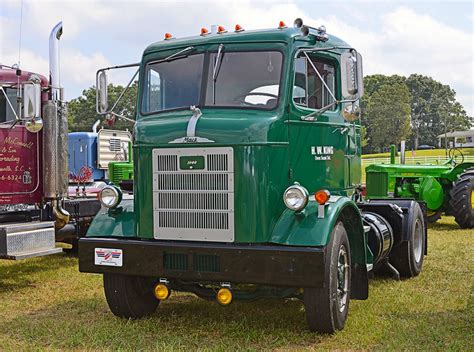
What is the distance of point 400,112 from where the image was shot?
70375 millimetres

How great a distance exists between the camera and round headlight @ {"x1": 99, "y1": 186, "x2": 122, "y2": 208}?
589 cm

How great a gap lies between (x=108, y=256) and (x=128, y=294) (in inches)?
23.1

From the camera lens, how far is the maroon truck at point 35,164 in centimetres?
760

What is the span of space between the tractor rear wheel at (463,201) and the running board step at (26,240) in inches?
347

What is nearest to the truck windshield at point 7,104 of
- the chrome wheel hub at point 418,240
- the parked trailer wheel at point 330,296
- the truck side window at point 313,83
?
the truck side window at point 313,83

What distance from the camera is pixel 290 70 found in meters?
5.59

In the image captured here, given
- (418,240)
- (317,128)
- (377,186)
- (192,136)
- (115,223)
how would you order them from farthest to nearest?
(377,186), (418,240), (317,128), (115,223), (192,136)

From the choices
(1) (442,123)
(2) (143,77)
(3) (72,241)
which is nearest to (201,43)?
(2) (143,77)

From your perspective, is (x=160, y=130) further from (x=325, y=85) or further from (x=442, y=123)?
(x=442, y=123)

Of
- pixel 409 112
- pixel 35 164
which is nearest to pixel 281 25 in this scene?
pixel 35 164

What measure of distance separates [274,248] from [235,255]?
0.34m

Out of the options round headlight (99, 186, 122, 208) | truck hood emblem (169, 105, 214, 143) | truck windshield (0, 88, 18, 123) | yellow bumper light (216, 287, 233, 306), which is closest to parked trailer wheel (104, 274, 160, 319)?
round headlight (99, 186, 122, 208)

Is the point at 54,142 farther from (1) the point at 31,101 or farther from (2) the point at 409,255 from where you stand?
(2) the point at 409,255

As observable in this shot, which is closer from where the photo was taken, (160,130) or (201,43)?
(160,130)
